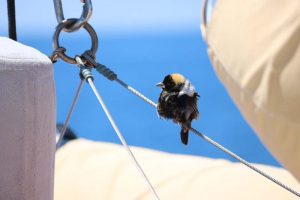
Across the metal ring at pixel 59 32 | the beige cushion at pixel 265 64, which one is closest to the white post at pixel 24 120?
the metal ring at pixel 59 32

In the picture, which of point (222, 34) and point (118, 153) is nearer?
point (222, 34)

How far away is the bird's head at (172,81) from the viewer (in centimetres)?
56

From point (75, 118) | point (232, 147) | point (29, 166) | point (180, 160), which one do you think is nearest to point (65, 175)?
point (180, 160)

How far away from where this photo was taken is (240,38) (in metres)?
0.34

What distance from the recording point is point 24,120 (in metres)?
0.54

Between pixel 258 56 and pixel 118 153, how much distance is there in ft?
3.21

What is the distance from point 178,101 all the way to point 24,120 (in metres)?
0.18

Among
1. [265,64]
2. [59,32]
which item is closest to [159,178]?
[59,32]

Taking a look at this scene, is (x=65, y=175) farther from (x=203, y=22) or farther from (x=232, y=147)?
(x=232, y=147)

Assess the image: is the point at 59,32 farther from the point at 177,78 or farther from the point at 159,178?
the point at 159,178

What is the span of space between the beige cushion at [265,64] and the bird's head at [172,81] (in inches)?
8.1

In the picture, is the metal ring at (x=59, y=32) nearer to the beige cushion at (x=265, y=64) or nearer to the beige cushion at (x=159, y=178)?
the beige cushion at (x=265, y=64)

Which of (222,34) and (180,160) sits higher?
(222,34)

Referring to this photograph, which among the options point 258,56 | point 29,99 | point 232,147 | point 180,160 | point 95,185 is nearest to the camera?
point 258,56
